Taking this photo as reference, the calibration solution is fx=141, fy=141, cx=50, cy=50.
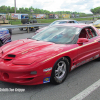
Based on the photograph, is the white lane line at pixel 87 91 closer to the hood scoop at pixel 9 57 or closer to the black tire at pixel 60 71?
the black tire at pixel 60 71

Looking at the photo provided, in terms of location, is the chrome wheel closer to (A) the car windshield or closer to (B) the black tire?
(B) the black tire

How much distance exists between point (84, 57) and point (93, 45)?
1.94 feet

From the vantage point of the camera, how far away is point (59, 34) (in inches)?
163

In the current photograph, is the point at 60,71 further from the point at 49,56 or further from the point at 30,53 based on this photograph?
the point at 30,53

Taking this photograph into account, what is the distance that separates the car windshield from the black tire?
0.66 metres

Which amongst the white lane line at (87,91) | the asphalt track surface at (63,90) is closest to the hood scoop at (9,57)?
the asphalt track surface at (63,90)

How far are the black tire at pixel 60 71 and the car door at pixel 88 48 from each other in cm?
53

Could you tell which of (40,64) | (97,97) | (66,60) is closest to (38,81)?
(40,64)

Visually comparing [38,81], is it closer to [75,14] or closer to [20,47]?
[20,47]

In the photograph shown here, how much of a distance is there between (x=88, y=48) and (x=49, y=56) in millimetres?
1638

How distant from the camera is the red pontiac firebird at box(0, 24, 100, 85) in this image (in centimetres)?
284

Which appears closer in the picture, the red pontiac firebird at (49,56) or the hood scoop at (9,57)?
the red pontiac firebird at (49,56)

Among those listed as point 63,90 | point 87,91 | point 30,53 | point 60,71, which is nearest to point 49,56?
point 30,53

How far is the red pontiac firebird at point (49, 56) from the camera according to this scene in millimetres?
2838
